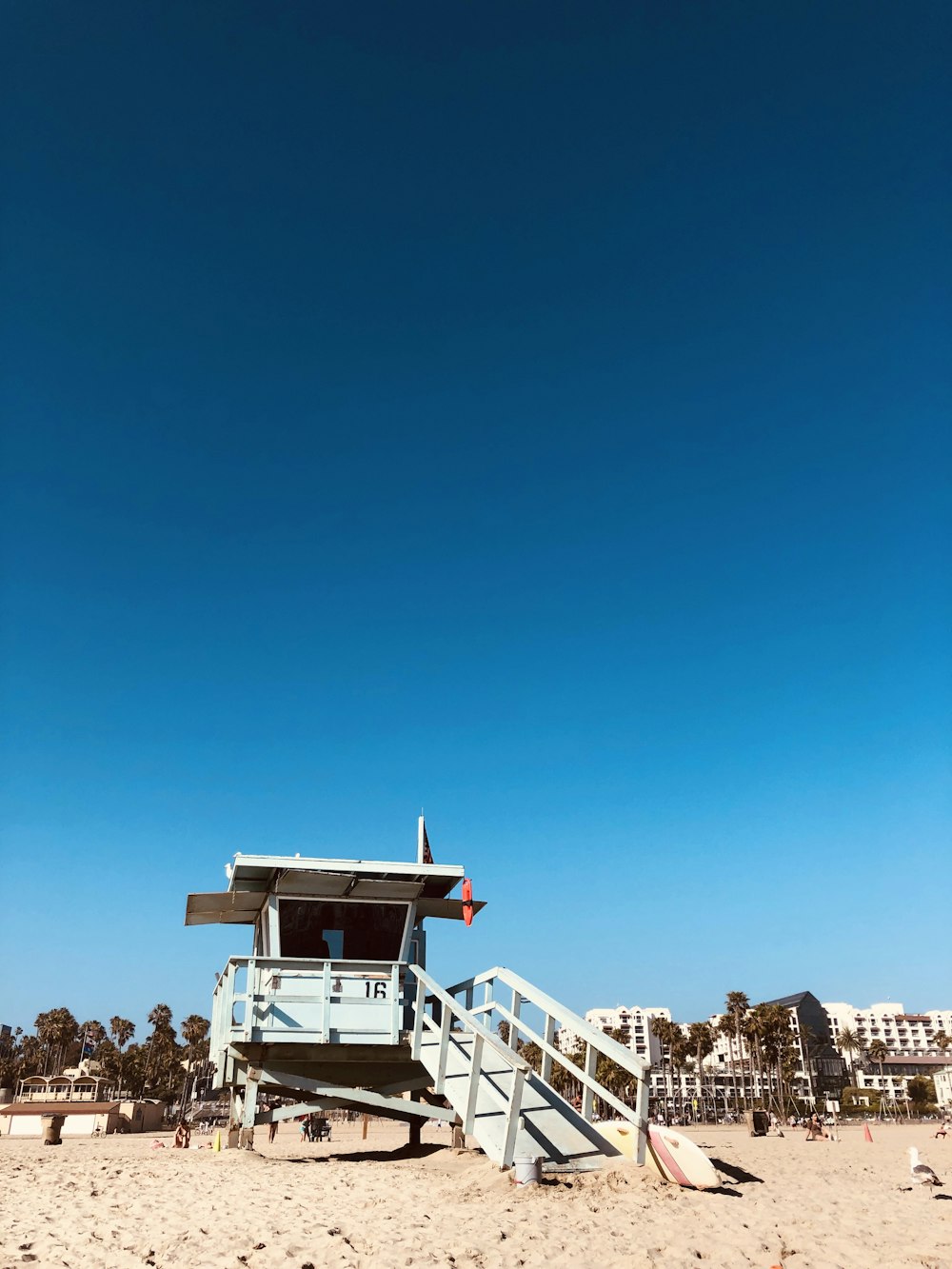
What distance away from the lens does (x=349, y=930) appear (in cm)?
1653

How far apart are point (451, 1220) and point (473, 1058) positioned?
8.54 ft

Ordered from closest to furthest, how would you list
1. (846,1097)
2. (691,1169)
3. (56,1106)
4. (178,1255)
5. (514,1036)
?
(178,1255) → (691,1169) → (514,1036) → (56,1106) → (846,1097)

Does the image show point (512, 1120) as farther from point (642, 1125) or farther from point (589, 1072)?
point (589, 1072)

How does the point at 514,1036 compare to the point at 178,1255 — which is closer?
the point at 178,1255

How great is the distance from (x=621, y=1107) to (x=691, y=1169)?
0.94 metres

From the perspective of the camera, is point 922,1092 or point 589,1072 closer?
point 589,1072

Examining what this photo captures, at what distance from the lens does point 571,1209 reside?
28.2 feet

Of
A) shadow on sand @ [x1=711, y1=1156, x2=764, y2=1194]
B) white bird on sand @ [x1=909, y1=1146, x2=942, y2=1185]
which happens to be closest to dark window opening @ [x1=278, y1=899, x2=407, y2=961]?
shadow on sand @ [x1=711, y1=1156, x2=764, y2=1194]

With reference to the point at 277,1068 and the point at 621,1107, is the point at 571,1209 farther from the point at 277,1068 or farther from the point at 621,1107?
the point at 277,1068

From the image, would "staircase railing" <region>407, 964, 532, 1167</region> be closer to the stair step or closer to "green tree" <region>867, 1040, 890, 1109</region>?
the stair step

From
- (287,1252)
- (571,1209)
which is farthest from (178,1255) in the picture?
(571,1209)

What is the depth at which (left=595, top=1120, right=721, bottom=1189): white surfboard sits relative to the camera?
9773mm

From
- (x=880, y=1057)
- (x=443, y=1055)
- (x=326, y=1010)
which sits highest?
(x=326, y=1010)

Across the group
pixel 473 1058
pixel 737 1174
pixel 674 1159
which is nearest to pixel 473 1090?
pixel 473 1058
